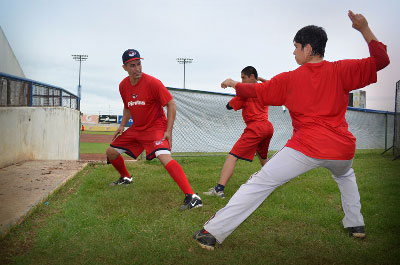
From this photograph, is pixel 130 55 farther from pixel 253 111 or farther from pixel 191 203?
pixel 191 203

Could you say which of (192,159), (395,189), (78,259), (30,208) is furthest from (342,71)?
(192,159)

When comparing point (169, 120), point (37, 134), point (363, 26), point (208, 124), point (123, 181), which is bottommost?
point (123, 181)

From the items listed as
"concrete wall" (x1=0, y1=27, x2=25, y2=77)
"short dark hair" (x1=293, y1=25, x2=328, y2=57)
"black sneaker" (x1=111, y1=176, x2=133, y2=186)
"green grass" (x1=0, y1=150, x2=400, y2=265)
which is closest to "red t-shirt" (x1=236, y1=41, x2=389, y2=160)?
"short dark hair" (x1=293, y1=25, x2=328, y2=57)

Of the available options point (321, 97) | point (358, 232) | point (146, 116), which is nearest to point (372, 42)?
point (321, 97)

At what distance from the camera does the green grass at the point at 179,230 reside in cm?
298

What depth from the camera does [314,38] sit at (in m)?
3.03

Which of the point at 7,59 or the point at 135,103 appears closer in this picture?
the point at 135,103

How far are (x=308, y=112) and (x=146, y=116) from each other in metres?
2.84

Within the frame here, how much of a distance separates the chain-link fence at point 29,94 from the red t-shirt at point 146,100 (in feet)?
13.7

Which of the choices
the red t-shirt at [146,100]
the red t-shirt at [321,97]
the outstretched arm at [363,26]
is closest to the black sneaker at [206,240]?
the red t-shirt at [321,97]

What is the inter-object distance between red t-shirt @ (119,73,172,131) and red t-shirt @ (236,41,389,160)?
2.26 m

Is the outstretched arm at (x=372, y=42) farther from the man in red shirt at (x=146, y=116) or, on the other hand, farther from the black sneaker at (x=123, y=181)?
the black sneaker at (x=123, y=181)

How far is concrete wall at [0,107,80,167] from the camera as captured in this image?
818 cm

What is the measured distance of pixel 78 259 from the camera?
9.43 ft
